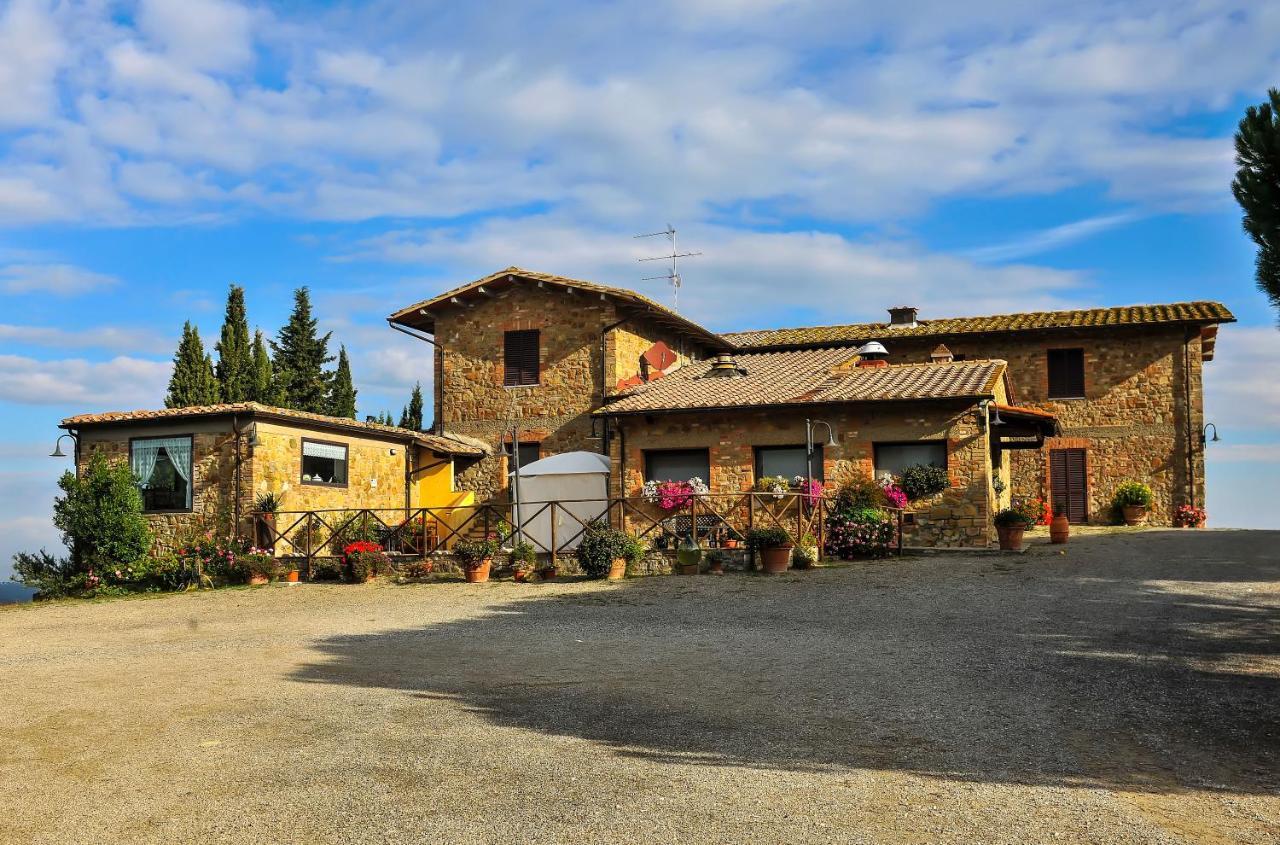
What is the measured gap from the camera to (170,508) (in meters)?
21.2

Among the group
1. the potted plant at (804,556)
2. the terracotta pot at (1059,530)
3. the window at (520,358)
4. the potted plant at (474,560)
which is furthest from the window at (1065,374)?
the potted plant at (474,560)

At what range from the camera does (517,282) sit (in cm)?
2477

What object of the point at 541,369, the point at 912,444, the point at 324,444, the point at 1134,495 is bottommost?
the point at 1134,495

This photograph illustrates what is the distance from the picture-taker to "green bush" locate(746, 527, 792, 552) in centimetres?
1716

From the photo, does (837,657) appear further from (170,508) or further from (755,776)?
(170,508)

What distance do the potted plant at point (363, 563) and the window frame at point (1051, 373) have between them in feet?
54.8

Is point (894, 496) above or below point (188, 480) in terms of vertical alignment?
below

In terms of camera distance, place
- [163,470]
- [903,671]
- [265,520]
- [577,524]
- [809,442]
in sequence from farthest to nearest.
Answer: [577,524], [163,470], [265,520], [809,442], [903,671]

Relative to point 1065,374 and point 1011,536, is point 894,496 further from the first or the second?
point 1065,374

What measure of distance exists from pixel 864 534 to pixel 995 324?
435 inches

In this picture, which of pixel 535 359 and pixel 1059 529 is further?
pixel 535 359

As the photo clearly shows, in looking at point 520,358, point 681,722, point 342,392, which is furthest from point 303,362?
point 681,722

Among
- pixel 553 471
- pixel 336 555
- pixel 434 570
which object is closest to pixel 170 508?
pixel 336 555

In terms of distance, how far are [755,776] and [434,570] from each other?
551 inches
